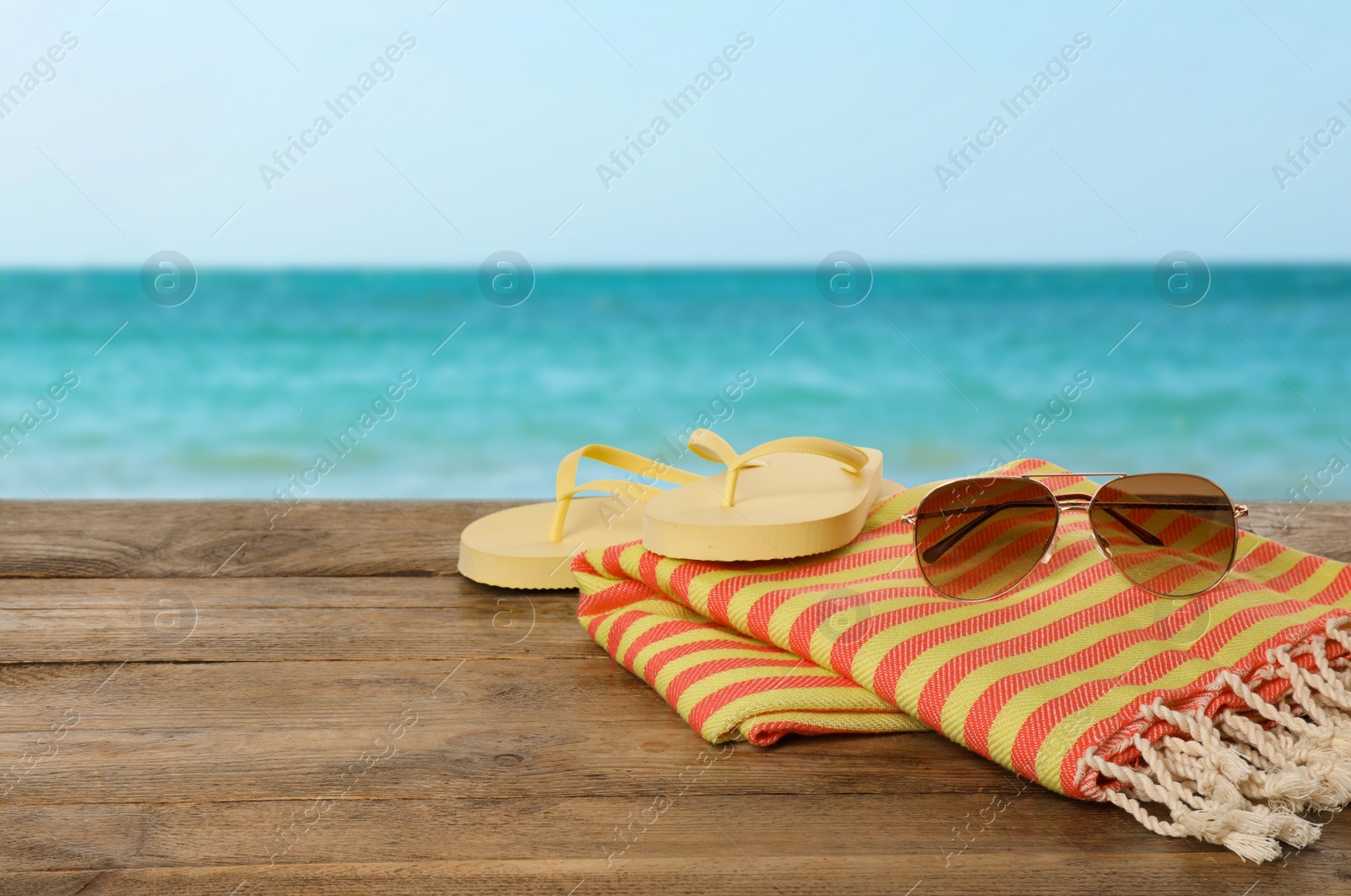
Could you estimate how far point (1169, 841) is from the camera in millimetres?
620

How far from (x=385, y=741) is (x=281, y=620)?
1.19ft

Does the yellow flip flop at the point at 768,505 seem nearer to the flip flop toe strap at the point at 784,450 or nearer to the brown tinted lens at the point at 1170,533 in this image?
the flip flop toe strap at the point at 784,450

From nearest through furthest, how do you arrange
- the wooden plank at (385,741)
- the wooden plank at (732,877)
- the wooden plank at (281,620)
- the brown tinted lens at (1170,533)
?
1. the wooden plank at (732,877)
2. the wooden plank at (385,741)
3. the brown tinted lens at (1170,533)
4. the wooden plank at (281,620)

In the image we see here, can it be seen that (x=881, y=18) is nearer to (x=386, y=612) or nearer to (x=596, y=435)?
(x=596, y=435)

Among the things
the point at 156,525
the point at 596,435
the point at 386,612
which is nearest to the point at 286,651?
the point at 386,612

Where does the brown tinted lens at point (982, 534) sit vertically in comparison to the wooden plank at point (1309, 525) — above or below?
above

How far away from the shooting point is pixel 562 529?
1.22m

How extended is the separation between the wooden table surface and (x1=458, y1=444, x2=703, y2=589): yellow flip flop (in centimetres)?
6

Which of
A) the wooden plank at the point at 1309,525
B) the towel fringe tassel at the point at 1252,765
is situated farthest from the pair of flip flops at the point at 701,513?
the wooden plank at the point at 1309,525

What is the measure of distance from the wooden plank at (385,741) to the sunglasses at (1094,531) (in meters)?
0.18

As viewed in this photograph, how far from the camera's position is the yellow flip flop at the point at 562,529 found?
116 centimetres

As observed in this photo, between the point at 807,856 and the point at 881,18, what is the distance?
929 centimetres

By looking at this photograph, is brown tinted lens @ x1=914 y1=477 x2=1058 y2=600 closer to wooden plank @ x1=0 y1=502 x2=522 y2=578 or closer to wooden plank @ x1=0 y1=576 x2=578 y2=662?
wooden plank @ x1=0 y1=576 x2=578 y2=662

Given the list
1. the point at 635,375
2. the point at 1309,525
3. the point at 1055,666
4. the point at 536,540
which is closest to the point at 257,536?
the point at 536,540
